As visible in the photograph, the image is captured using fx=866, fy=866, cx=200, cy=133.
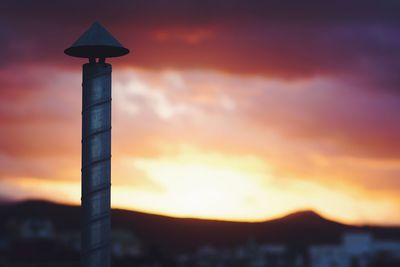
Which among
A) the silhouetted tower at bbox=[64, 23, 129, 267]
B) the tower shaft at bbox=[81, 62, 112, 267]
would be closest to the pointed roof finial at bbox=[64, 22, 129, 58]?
the silhouetted tower at bbox=[64, 23, 129, 267]

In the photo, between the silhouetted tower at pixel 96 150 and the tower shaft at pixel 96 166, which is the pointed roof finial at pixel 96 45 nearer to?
the silhouetted tower at pixel 96 150

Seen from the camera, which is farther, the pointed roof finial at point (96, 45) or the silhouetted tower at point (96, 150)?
the pointed roof finial at point (96, 45)

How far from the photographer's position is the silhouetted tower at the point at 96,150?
2850cm

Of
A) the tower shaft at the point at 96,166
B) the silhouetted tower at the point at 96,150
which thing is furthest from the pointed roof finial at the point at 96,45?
the tower shaft at the point at 96,166

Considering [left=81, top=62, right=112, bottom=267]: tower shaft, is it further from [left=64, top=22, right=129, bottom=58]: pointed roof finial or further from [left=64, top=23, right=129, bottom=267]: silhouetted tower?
[left=64, top=22, right=129, bottom=58]: pointed roof finial

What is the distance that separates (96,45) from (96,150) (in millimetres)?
3543

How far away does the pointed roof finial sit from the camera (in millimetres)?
29203

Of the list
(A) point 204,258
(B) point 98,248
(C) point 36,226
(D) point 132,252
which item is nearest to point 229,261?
(A) point 204,258

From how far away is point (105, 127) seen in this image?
29.0 meters

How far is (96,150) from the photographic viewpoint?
28.8 m

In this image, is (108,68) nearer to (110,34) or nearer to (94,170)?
(110,34)

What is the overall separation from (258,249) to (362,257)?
675 inches

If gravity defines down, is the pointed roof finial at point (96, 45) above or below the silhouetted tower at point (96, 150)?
above

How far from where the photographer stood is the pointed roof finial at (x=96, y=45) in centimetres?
2920
